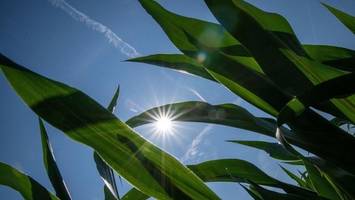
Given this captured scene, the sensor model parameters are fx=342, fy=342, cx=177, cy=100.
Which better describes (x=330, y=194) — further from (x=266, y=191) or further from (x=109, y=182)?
(x=109, y=182)

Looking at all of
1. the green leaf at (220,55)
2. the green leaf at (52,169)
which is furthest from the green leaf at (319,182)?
the green leaf at (52,169)

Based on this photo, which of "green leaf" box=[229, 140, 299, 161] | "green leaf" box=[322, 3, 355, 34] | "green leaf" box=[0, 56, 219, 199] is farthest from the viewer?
"green leaf" box=[229, 140, 299, 161]

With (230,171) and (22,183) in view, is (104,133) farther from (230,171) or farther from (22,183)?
(230,171)

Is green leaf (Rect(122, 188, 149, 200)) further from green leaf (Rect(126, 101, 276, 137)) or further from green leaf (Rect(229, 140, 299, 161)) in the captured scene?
green leaf (Rect(229, 140, 299, 161))

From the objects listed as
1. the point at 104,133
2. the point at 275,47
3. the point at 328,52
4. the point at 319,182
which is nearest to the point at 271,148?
the point at 319,182

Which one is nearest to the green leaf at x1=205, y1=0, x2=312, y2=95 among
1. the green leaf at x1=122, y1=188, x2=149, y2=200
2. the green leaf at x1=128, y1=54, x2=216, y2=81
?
the green leaf at x1=128, y1=54, x2=216, y2=81

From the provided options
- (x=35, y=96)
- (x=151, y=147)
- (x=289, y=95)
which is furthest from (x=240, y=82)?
(x=35, y=96)

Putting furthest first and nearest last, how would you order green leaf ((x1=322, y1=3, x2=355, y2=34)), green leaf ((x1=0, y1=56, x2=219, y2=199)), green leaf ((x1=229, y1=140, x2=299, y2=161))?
green leaf ((x1=229, y1=140, x2=299, y2=161)) < green leaf ((x1=322, y1=3, x2=355, y2=34)) < green leaf ((x1=0, y1=56, x2=219, y2=199))
